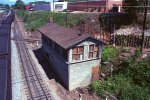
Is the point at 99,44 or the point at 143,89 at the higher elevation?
the point at 99,44

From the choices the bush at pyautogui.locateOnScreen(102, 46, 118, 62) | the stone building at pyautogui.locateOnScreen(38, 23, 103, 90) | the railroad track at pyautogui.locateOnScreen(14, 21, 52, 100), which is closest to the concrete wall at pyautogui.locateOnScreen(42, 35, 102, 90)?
the stone building at pyautogui.locateOnScreen(38, 23, 103, 90)

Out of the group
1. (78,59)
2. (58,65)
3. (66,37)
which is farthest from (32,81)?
(66,37)

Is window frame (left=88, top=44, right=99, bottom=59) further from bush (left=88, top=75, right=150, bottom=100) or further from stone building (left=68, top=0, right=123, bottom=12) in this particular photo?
stone building (left=68, top=0, right=123, bottom=12)

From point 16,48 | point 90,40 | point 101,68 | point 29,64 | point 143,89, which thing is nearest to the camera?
point 143,89

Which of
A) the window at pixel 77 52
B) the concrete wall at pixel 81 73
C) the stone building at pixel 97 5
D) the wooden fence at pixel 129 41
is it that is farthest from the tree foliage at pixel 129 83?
the stone building at pixel 97 5

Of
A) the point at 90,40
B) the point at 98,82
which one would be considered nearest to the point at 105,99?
the point at 98,82

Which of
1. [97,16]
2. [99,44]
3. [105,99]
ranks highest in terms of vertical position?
[97,16]

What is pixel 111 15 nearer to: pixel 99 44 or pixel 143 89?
pixel 99 44

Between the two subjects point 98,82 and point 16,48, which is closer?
point 98,82

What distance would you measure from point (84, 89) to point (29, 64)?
11.1 m

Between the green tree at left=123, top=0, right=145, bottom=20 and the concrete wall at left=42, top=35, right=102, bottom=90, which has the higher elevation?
the green tree at left=123, top=0, right=145, bottom=20

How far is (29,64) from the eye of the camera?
30.2 meters

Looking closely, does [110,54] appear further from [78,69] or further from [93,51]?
[78,69]

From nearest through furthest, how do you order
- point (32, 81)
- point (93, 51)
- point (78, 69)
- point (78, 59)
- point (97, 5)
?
1. point (78, 59)
2. point (78, 69)
3. point (93, 51)
4. point (32, 81)
5. point (97, 5)
